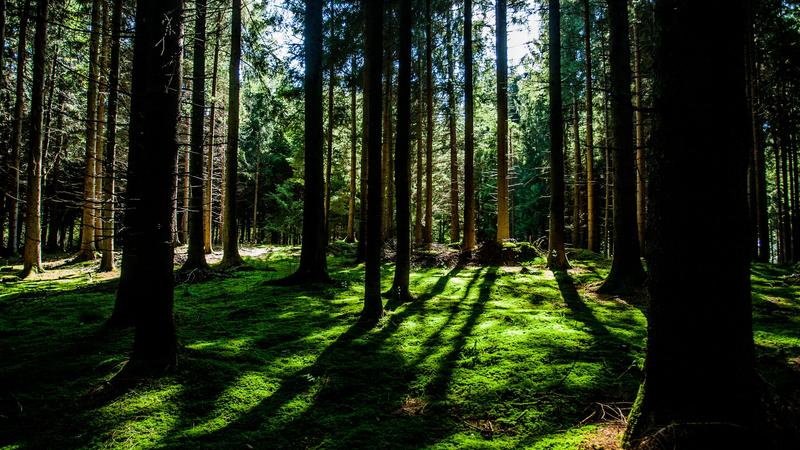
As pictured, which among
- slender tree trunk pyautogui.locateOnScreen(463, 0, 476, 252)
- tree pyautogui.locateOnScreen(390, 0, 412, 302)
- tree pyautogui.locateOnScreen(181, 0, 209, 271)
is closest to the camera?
tree pyautogui.locateOnScreen(390, 0, 412, 302)

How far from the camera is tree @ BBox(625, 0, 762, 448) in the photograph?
8.32 feet

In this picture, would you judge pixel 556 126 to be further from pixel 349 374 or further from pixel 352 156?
pixel 352 156

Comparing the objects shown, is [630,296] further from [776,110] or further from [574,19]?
[574,19]

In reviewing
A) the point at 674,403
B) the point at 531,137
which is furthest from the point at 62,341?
the point at 531,137

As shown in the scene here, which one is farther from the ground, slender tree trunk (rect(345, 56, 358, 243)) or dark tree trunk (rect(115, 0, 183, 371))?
slender tree trunk (rect(345, 56, 358, 243))

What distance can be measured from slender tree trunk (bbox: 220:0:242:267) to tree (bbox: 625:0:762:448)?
10.5 meters

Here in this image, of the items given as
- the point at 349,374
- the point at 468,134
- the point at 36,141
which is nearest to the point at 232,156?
the point at 36,141

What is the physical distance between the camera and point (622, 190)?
8.19 meters

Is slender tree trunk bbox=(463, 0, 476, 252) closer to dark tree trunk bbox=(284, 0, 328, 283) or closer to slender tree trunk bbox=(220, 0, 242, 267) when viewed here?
dark tree trunk bbox=(284, 0, 328, 283)

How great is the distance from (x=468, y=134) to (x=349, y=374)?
10.6 meters

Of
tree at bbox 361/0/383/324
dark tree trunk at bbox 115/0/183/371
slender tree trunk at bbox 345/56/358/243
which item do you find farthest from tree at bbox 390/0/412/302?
slender tree trunk at bbox 345/56/358/243

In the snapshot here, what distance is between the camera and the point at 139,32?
442 cm

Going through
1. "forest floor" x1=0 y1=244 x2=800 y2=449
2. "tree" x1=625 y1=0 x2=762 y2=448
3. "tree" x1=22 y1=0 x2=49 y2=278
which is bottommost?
"forest floor" x1=0 y1=244 x2=800 y2=449

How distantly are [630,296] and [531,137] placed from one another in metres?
29.6
